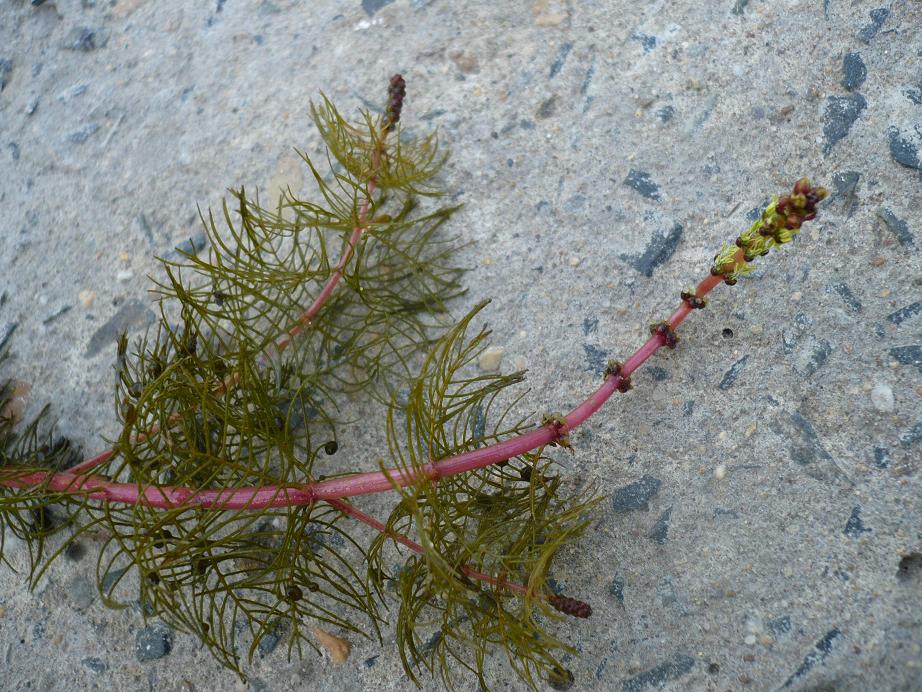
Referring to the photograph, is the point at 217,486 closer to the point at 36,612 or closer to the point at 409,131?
the point at 36,612

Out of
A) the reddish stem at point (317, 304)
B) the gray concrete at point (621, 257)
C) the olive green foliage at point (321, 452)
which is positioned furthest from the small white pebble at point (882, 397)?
the reddish stem at point (317, 304)

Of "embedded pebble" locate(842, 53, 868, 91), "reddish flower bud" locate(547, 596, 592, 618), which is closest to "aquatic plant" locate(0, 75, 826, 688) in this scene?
"reddish flower bud" locate(547, 596, 592, 618)

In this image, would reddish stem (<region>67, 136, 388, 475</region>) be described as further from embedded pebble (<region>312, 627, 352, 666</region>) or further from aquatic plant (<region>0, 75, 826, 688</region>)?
embedded pebble (<region>312, 627, 352, 666</region>)

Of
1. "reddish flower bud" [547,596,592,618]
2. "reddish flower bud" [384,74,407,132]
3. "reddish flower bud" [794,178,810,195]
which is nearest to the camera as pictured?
"reddish flower bud" [794,178,810,195]

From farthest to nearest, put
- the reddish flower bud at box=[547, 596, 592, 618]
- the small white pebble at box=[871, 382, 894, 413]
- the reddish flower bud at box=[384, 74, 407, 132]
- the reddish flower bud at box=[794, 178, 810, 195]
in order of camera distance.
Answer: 1. the reddish flower bud at box=[384, 74, 407, 132]
2. the small white pebble at box=[871, 382, 894, 413]
3. the reddish flower bud at box=[547, 596, 592, 618]
4. the reddish flower bud at box=[794, 178, 810, 195]

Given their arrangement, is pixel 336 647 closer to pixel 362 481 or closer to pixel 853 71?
pixel 362 481

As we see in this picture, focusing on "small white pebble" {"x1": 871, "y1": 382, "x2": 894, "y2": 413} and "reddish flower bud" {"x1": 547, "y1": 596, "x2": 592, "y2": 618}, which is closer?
"reddish flower bud" {"x1": 547, "y1": 596, "x2": 592, "y2": 618}

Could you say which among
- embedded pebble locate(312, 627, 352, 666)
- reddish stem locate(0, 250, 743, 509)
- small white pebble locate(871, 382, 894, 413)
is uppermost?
reddish stem locate(0, 250, 743, 509)
